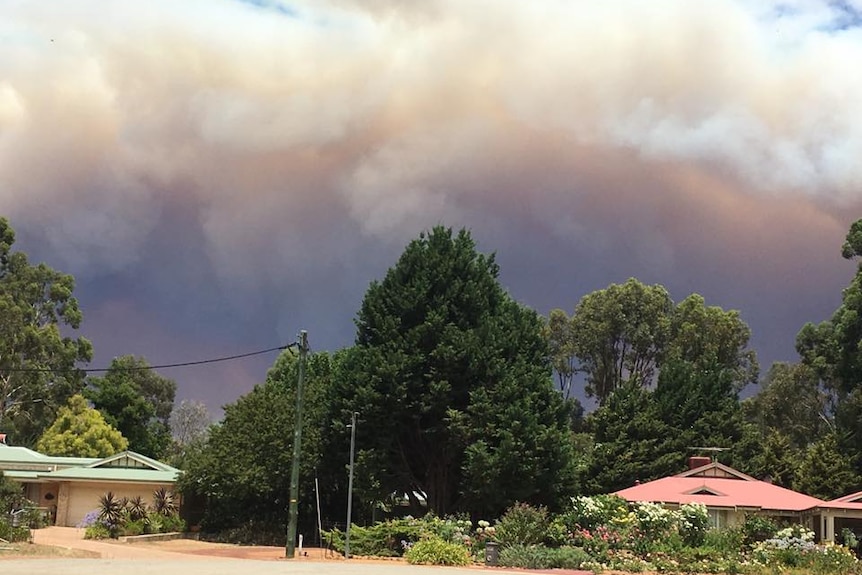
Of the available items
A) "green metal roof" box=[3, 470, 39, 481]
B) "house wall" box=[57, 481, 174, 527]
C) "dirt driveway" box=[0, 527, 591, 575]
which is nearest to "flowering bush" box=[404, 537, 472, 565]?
"dirt driveway" box=[0, 527, 591, 575]

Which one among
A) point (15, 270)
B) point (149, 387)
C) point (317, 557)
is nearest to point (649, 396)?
point (317, 557)

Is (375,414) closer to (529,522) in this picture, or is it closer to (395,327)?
(395,327)

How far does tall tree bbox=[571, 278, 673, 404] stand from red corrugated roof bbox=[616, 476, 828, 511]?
140ft

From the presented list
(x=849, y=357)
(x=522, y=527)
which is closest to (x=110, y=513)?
(x=522, y=527)

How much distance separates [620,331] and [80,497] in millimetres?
55329

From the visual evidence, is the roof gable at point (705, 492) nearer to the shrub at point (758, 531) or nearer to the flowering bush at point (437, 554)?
the shrub at point (758, 531)

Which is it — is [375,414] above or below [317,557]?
above

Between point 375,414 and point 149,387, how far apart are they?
7678 cm

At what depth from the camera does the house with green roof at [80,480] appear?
52.3m

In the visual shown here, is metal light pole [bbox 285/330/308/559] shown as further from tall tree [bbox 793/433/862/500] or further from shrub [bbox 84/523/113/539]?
tall tree [bbox 793/433/862/500]

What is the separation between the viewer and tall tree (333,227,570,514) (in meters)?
41.2

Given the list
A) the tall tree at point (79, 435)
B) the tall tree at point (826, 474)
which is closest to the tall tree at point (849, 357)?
the tall tree at point (826, 474)

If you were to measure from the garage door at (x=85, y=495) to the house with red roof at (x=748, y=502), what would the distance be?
92.6 ft

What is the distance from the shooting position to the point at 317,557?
37.6 meters
